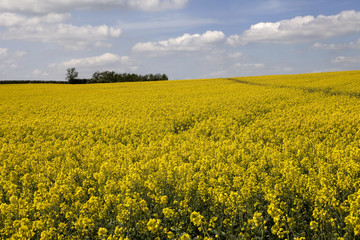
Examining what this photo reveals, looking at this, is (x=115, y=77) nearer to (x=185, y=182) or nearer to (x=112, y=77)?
(x=112, y=77)

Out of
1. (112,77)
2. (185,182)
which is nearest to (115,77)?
(112,77)

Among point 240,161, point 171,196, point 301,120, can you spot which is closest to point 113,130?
point 240,161

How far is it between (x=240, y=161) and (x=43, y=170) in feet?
22.6

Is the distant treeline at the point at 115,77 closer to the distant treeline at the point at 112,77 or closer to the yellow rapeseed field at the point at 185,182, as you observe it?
the distant treeline at the point at 112,77

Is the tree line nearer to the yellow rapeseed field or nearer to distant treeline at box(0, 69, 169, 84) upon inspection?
distant treeline at box(0, 69, 169, 84)

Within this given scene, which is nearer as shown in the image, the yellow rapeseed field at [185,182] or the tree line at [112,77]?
the yellow rapeseed field at [185,182]

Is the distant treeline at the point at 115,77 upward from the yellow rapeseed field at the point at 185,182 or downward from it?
upward

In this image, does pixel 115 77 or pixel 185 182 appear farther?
pixel 115 77

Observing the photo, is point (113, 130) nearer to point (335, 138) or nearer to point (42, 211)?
point (42, 211)

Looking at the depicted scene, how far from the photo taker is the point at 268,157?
31.0 feet

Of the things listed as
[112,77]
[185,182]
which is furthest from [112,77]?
[185,182]

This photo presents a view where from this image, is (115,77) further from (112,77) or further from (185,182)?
(185,182)

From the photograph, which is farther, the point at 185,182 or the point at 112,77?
the point at 112,77

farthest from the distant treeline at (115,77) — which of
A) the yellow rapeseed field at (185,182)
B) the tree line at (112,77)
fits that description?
the yellow rapeseed field at (185,182)
